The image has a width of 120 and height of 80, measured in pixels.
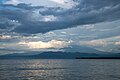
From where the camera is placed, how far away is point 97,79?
7794cm

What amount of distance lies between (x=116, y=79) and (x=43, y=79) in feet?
73.9

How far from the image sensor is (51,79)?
81250 mm

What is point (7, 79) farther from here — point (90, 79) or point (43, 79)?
point (90, 79)

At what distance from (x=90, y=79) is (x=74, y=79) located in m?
4.90

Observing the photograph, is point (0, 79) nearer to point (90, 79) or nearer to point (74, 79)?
point (74, 79)

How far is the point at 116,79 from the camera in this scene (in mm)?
77625

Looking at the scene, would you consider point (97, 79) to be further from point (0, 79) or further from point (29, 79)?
point (0, 79)

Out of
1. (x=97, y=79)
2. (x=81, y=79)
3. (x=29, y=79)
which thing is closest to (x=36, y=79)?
(x=29, y=79)

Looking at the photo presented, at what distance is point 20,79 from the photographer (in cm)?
8138

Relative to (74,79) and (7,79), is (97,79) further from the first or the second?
(7,79)

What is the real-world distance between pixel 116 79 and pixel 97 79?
18.7ft

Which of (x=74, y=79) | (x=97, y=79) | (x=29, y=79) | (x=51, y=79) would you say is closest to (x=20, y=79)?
(x=29, y=79)

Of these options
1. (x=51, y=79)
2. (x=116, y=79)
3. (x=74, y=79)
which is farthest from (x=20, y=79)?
(x=116, y=79)

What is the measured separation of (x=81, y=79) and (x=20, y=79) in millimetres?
19278
